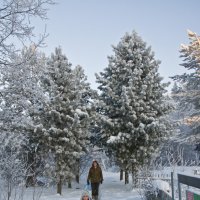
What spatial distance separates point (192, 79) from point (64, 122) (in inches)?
415

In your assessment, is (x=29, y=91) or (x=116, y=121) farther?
(x=116, y=121)

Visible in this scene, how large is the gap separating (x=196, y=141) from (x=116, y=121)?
7.07 meters

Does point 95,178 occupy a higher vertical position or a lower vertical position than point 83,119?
lower

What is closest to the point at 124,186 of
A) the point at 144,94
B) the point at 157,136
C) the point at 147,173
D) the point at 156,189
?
the point at 157,136

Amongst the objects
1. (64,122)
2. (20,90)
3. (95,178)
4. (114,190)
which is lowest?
(114,190)

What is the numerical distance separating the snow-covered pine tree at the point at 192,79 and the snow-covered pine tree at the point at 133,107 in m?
3.50

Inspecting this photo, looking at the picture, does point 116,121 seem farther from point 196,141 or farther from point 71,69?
point 196,141

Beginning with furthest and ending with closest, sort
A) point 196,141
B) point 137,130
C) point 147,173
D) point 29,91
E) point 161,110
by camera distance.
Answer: point 196,141 < point 161,110 < point 137,130 < point 147,173 < point 29,91

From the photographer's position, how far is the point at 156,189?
43.6 ft

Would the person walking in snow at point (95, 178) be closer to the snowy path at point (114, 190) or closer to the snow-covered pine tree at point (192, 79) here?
the snowy path at point (114, 190)

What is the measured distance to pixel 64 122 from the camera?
25.9 metres

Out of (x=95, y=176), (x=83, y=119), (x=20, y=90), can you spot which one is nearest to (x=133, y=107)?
(x=83, y=119)

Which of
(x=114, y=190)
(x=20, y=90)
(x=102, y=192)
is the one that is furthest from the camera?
(x=114, y=190)

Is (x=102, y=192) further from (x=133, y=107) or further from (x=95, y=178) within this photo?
(x=95, y=178)
